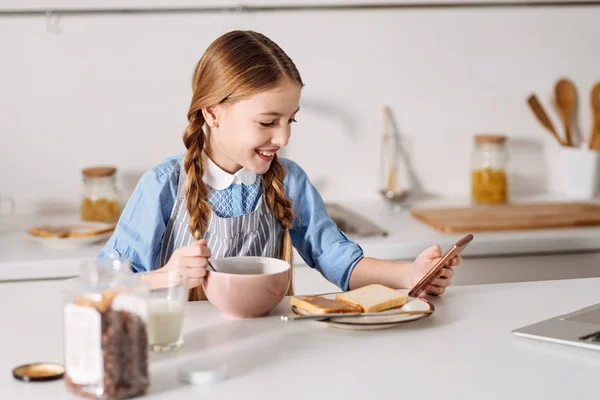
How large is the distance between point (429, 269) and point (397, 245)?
0.74 metres

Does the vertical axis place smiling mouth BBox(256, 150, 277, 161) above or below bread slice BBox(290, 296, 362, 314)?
above

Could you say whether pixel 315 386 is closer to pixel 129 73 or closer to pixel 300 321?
pixel 300 321

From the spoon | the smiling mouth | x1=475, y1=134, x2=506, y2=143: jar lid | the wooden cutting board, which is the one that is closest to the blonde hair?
the smiling mouth

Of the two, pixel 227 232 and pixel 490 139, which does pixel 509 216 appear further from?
pixel 227 232

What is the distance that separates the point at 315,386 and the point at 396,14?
193cm

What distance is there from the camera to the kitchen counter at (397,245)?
6.99 ft

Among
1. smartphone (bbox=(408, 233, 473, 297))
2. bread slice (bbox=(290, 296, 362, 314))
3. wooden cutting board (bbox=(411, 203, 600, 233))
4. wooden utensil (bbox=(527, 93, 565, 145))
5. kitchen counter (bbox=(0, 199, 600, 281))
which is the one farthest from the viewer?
wooden utensil (bbox=(527, 93, 565, 145))

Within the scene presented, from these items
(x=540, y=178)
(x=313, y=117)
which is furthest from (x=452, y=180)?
(x=313, y=117)

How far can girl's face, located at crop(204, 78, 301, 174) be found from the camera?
1564mm

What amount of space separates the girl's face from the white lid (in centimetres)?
59

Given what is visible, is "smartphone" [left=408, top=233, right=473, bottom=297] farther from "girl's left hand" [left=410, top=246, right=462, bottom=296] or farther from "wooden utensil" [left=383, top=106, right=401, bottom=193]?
"wooden utensil" [left=383, top=106, right=401, bottom=193]

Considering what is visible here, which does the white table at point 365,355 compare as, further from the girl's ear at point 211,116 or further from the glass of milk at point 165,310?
the girl's ear at point 211,116

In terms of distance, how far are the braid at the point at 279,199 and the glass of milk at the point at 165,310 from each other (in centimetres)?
59

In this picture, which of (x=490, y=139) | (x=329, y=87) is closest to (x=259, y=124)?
(x=329, y=87)
